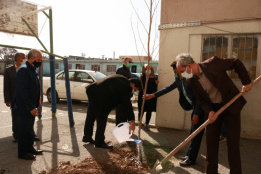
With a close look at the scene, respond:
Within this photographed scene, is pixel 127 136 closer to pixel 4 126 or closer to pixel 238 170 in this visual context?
pixel 238 170

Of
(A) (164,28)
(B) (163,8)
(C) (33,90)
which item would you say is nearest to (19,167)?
(C) (33,90)

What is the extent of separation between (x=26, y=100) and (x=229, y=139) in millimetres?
3222

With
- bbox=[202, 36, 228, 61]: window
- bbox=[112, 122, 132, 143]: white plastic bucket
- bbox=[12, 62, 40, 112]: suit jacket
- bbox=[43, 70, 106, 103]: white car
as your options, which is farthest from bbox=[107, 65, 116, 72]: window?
bbox=[112, 122, 132, 143]: white plastic bucket

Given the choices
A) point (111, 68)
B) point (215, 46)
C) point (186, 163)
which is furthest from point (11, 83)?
point (111, 68)

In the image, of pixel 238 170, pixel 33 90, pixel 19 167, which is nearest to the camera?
pixel 238 170

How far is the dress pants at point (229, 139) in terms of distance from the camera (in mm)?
3178

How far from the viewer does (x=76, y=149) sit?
4691mm

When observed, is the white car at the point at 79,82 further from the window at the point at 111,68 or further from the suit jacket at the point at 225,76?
the window at the point at 111,68

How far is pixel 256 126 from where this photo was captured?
543 centimetres

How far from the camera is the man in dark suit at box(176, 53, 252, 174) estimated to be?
3143 millimetres

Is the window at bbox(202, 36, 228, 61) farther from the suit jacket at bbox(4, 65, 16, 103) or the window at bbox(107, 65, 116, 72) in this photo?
the window at bbox(107, 65, 116, 72)

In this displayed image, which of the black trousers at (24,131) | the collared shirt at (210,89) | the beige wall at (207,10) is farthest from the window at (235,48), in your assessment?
the black trousers at (24,131)

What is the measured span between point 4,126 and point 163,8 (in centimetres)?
543

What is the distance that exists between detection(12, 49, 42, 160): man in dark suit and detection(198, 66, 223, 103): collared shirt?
9.02 feet
